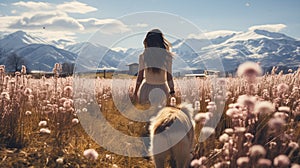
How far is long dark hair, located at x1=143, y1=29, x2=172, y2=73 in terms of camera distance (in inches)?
227

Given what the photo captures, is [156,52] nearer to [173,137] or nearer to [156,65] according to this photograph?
[156,65]

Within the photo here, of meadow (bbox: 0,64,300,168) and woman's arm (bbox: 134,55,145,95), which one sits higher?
woman's arm (bbox: 134,55,145,95)

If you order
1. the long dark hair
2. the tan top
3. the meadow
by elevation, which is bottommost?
the meadow

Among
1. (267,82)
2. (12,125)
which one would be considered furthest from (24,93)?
(267,82)

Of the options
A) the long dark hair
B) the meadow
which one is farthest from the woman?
the meadow

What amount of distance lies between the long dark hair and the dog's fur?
2.41m

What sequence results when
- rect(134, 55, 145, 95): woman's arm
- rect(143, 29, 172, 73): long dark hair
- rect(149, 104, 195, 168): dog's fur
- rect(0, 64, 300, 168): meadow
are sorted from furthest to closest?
rect(134, 55, 145, 95): woman's arm
rect(143, 29, 172, 73): long dark hair
rect(0, 64, 300, 168): meadow
rect(149, 104, 195, 168): dog's fur

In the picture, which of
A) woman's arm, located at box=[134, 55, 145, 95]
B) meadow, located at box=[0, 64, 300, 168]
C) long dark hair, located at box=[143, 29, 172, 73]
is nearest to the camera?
meadow, located at box=[0, 64, 300, 168]

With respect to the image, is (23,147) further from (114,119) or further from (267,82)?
(267,82)

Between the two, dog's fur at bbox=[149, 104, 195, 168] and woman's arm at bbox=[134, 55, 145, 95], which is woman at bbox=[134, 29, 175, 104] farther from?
dog's fur at bbox=[149, 104, 195, 168]

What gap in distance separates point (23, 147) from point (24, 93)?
77 centimetres

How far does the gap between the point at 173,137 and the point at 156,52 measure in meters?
2.87

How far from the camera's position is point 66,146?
4.49 meters

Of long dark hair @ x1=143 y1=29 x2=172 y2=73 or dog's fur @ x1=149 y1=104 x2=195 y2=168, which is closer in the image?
dog's fur @ x1=149 y1=104 x2=195 y2=168
